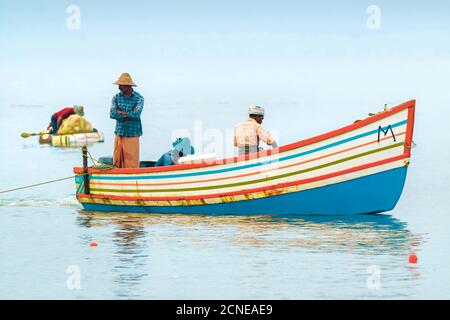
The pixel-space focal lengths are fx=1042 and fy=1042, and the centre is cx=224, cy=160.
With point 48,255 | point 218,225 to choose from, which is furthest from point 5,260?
point 218,225

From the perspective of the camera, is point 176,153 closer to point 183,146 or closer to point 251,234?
point 183,146

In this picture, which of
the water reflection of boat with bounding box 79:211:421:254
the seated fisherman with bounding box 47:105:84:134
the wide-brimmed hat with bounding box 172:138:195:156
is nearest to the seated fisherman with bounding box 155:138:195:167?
the wide-brimmed hat with bounding box 172:138:195:156

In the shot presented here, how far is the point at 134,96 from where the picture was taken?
21.9 metres

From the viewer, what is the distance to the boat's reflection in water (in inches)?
699

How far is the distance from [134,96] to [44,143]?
31289mm

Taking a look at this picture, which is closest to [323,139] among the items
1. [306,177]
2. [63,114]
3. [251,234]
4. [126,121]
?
[306,177]

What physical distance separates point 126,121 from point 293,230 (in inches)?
191

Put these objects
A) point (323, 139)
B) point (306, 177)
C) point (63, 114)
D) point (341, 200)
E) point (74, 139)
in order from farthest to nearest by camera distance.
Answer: point (63, 114)
point (74, 139)
point (341, 200)
point (306, 177)
point (323, 139)

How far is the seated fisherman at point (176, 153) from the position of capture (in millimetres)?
21872

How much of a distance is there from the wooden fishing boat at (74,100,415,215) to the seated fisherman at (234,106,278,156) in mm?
421

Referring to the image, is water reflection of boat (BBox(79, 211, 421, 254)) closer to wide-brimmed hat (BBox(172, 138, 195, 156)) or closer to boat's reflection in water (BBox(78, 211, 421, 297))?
boat's reflection in water (BBox(78, 211, 421, 297))

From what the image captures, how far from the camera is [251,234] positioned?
63.1ft

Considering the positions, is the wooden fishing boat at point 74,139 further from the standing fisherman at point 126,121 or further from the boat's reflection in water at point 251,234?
the boat's reflection in water at point 251,234

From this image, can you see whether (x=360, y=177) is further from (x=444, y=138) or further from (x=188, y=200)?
(x=444, y=138)
